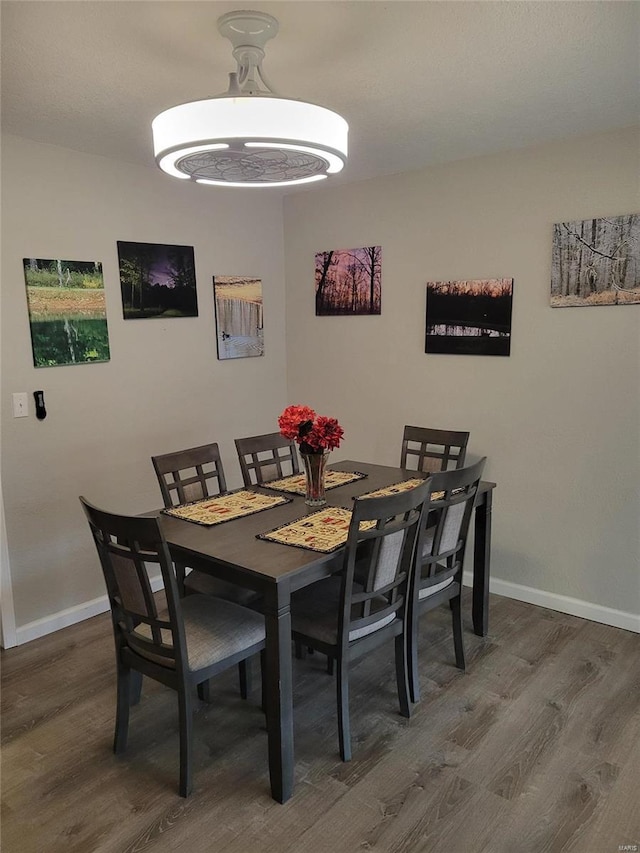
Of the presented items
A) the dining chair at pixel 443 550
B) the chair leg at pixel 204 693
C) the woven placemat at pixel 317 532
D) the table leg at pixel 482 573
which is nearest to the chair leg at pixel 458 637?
the dining chair at pixel 443 550

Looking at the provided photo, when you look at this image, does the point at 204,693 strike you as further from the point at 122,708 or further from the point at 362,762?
the point at 362,762

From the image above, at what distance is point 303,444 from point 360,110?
1.43m

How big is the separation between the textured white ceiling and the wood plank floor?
8.06 feet

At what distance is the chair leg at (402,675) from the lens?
2.39 m

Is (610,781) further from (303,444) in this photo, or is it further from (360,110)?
(360,110)

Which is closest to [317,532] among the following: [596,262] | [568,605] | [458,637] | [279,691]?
[279,691]

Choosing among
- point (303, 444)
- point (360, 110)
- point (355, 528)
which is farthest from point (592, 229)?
point (355, 528)

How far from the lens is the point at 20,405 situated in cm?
295

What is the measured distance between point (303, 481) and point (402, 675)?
3.50 feet

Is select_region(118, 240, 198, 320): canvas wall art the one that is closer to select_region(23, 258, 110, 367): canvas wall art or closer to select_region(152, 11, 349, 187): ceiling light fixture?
select_region(23, 258, 110, 367): canvas wall art

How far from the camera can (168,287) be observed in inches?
140

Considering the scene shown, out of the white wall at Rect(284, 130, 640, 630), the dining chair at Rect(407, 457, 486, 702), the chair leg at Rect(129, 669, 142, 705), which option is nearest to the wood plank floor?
the chair leg at Rect(129, 669, 142, 705)

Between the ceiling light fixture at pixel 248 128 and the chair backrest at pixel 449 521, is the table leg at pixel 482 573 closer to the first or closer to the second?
the chair backrest at pixel 449 521

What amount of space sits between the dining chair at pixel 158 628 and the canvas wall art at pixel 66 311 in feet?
4.31
